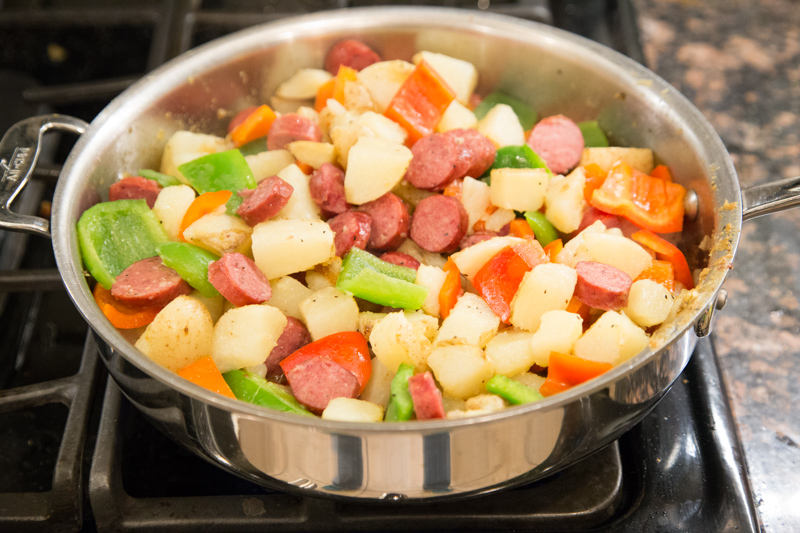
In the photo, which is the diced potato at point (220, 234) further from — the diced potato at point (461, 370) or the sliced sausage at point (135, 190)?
the diced potato at point (461, 370)

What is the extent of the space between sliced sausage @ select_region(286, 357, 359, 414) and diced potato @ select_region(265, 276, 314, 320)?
0.15 meters

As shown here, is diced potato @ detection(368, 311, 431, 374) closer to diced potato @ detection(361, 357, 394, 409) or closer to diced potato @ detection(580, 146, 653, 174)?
diced potato @ detection(361, 357, 394, 409)

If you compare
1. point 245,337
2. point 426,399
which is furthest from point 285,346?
point 426,399

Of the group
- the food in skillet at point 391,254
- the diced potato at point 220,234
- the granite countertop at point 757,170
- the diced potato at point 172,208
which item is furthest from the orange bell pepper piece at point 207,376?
the granite countertop at point 757,170

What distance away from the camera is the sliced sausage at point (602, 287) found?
1001 millimetres

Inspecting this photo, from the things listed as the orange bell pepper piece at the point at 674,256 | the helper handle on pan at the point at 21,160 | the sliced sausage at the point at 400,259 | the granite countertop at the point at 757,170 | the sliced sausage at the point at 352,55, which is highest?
the helper handle on pan at the point at 21,160

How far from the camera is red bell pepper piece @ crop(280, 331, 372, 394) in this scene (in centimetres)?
98

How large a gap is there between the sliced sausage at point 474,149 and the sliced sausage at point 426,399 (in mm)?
488

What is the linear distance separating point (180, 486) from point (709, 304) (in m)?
0.86

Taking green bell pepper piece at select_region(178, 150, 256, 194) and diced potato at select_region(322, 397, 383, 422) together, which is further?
green bell pepper piece at select_region(178, 150, 256, 194)

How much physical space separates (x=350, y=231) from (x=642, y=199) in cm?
54

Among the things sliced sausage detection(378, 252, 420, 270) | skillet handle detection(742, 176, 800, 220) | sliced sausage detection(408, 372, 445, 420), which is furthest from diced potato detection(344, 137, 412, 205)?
skillet handle detection(742, 176, 800, 220)

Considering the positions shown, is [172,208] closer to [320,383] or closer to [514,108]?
[320,383]

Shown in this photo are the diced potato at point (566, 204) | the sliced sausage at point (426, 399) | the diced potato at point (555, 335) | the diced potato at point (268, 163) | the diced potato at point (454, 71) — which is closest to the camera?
the sliced sausage at point (426, 399)
